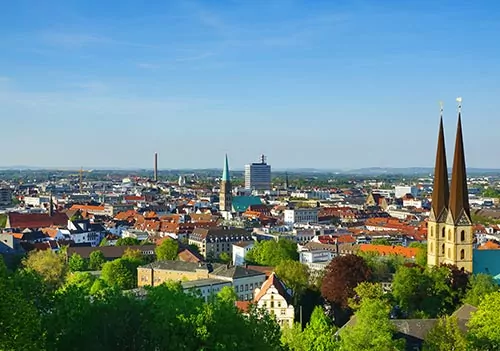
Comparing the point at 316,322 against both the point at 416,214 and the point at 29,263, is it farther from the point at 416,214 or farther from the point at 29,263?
the point at 416,214

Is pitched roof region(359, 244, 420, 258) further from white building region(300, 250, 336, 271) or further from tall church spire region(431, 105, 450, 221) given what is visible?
tall church spire region(431, 105, 450, 221)

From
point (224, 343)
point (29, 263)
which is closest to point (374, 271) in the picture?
point (29, 263)

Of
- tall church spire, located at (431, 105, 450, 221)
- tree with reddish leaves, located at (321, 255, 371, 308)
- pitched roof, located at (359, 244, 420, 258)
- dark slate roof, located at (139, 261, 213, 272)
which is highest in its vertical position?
tall church spire, located at (431, 105, 450, 221)

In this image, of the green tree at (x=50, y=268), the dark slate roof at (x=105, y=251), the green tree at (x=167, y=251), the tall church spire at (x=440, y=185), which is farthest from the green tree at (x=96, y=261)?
the tall church spire at (x=440, y=185)

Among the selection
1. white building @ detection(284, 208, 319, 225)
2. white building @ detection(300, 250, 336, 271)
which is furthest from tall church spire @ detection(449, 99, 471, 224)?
white building @ detection(284, 208, 319, 225)

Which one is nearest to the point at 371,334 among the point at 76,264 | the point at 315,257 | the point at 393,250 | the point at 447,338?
the point at 447,338

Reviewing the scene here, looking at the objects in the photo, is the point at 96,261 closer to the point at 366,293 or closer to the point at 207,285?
the point at 207,285
